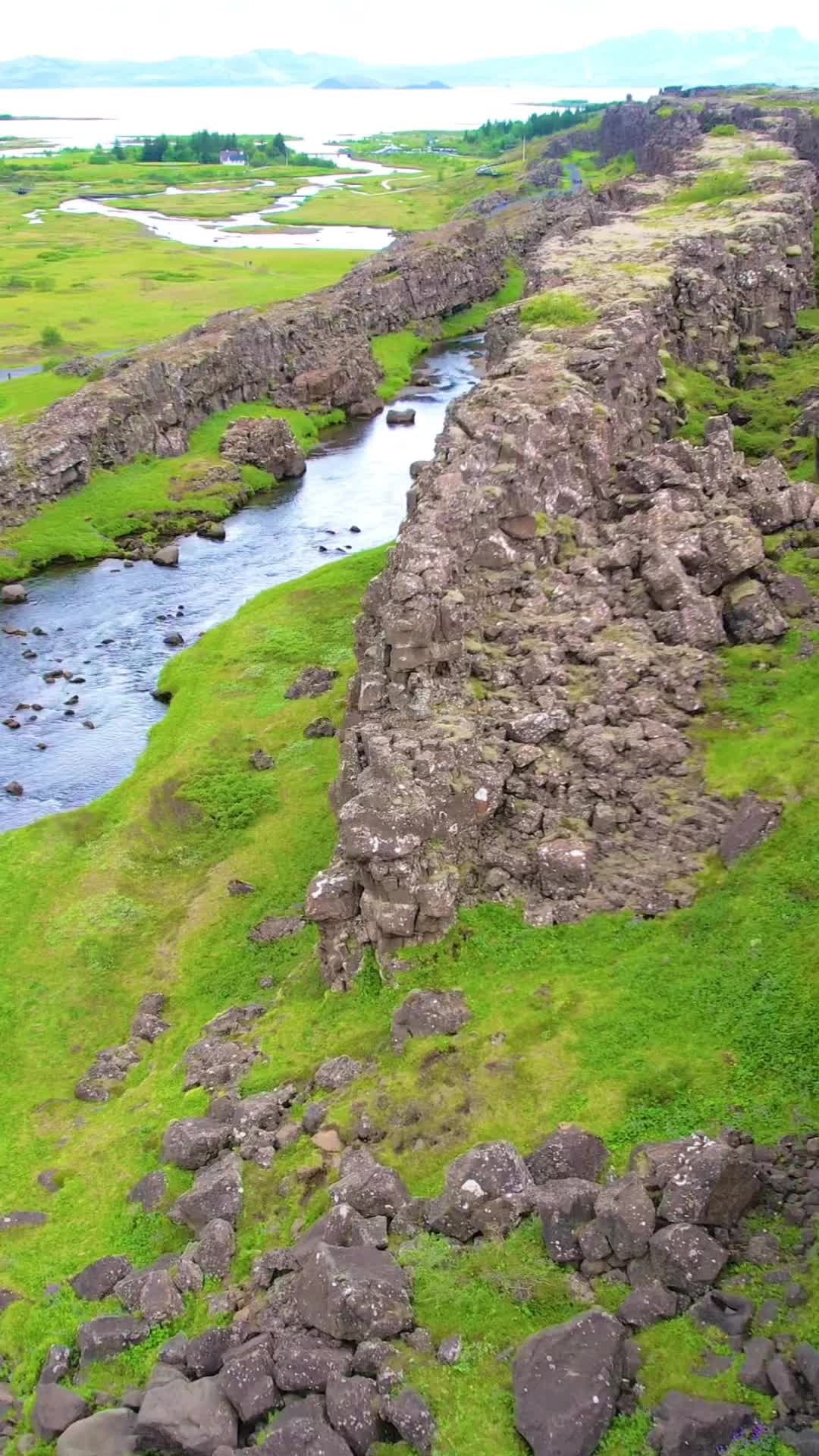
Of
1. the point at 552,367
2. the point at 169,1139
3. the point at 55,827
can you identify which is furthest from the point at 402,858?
the point at 552,367

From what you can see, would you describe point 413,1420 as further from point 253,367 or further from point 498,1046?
point 253,367

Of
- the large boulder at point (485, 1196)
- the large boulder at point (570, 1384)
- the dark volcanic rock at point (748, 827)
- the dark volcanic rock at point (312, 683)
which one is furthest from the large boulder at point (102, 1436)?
the dark volcanic rock at point (312, 683)

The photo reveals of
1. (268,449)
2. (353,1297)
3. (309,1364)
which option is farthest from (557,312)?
(309,1364)

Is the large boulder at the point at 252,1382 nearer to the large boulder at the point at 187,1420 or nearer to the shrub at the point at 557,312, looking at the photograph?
the large boulder at the point at 187,1420

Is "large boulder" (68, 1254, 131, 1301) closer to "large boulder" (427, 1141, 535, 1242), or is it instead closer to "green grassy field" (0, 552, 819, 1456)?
"green grassy field" (0, 552, 819, 1456)

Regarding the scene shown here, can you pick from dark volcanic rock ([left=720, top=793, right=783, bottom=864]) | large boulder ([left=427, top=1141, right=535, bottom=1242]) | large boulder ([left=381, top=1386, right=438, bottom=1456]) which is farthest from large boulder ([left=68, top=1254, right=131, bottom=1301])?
dark volcanic rock ([left=720, top=793, right=783, bottom=864])

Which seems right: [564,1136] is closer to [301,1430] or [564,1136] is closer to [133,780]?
[301,1430]

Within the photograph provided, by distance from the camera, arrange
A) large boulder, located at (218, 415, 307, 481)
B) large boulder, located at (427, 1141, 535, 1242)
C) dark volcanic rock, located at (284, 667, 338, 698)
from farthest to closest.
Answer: large boulder, located at (218, 415, 307, 481), dark volcanic rock, located at (284, 667, 338, 698), large boulder, located at (427, 1141, 535, 1242)
